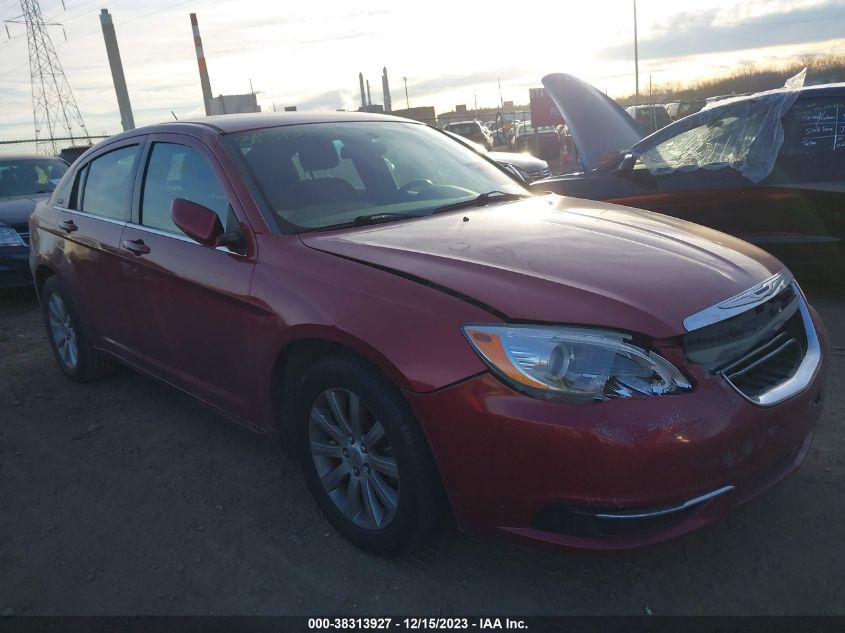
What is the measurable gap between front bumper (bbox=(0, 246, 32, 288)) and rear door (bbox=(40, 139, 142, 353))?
115 inches

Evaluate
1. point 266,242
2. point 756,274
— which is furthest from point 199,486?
point 756,274

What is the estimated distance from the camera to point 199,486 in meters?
3.27

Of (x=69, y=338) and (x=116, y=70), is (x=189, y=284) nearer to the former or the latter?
(x=69, y=338)

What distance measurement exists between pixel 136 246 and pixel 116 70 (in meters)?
26.3

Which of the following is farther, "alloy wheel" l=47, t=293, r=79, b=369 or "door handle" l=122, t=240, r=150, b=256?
"alloy wheel" l=47, t=293, r=79, b=369

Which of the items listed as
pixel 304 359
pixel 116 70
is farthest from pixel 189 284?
pixel 116 70

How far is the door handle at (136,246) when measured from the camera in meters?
3.44

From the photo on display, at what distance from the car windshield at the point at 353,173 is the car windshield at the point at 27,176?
631 centimetres

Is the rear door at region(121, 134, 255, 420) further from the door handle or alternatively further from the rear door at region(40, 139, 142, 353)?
the rear door at region(40, 139, 142, 353)

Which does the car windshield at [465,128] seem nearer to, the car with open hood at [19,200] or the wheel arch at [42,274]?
the car with open hood at [19,200]

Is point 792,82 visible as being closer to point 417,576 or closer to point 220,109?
point 417,576

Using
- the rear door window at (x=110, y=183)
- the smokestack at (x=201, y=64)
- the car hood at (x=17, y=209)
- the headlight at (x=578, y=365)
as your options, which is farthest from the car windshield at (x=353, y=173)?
the smokestack at (x=201, y=64)

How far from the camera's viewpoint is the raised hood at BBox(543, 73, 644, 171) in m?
8.42

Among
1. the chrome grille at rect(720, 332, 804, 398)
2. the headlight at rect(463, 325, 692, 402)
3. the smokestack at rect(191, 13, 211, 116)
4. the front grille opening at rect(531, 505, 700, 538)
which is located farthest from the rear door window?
the smokestack at rect(191, 13, 211, 116)
